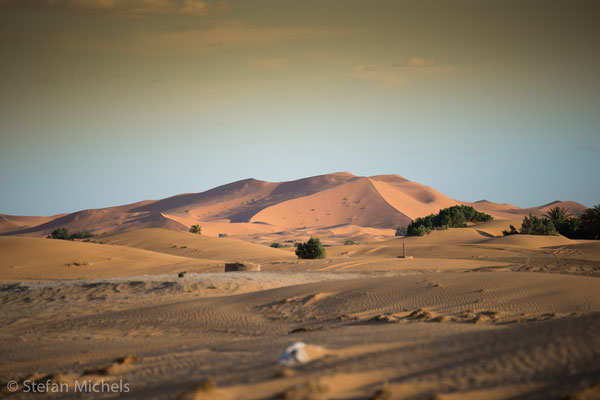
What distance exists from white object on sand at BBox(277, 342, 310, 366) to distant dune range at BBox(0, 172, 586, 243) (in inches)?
2449

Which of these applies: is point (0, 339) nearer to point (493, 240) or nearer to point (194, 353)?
point (194, 353)

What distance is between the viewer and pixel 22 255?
3055 centimetres

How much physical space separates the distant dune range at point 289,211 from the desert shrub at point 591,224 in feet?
98.5

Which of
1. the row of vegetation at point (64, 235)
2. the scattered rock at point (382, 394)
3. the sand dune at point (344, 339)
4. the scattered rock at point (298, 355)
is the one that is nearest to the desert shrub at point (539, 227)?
the sand dune at point (344, 339)

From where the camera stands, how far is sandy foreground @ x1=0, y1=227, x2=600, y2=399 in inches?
204

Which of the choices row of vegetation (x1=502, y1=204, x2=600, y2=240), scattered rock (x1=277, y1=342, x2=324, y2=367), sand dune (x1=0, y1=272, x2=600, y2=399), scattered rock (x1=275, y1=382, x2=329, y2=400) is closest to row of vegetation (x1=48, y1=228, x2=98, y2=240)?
sand dune (x1=0, y1=272, x2=600, y2=399)

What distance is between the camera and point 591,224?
42.0 metres

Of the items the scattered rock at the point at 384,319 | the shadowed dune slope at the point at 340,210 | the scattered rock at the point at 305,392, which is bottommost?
the scattered rock at the point at 384,319

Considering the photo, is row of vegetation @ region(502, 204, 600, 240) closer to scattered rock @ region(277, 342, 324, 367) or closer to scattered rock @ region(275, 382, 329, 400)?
scattered rock @ region(277, 342, 324, 367)

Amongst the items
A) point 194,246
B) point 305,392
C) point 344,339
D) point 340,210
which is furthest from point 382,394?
point 340,210

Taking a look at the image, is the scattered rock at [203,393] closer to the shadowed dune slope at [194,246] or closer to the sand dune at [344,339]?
the sand dune at [344,339]

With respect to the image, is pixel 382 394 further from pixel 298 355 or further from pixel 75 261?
pixel 75 261

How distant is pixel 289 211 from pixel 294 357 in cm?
9421

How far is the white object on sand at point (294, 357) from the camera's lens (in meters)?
6.00
